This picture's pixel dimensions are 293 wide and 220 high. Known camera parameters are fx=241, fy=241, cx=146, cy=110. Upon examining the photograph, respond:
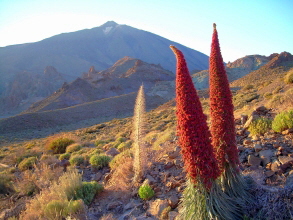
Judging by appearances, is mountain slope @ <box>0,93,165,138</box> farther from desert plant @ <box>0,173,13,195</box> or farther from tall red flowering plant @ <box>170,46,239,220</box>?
tall red flowering plant @ <box>170,46,239,220</box>

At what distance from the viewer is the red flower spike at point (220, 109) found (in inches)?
138

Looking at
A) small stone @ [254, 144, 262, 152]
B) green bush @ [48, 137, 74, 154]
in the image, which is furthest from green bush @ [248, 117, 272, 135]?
green bush @ [48, 137, 74, 154]

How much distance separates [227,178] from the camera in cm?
371

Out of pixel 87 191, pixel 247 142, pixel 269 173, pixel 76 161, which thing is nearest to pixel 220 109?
pixel 269 173

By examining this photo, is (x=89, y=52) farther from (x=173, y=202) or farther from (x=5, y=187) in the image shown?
(x=173, y=202)

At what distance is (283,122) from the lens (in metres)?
6.01

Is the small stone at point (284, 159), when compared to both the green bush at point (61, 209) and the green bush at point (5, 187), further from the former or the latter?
the green bush at point (5, 187)

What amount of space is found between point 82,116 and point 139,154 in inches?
1740

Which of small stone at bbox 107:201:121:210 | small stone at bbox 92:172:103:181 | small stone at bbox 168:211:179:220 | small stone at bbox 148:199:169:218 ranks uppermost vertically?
small stone at bbox 168:211:179:220

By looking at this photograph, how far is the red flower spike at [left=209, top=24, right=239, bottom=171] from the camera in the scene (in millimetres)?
3510

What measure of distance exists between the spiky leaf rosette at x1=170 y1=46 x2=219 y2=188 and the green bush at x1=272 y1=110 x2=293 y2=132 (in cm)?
378

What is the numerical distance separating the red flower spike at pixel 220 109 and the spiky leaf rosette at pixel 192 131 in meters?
0.53

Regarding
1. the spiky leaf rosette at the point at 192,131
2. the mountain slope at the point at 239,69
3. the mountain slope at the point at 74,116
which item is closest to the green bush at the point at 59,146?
the spiky leaf rosette at the point at 192,131

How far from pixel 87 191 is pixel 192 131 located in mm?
4295
